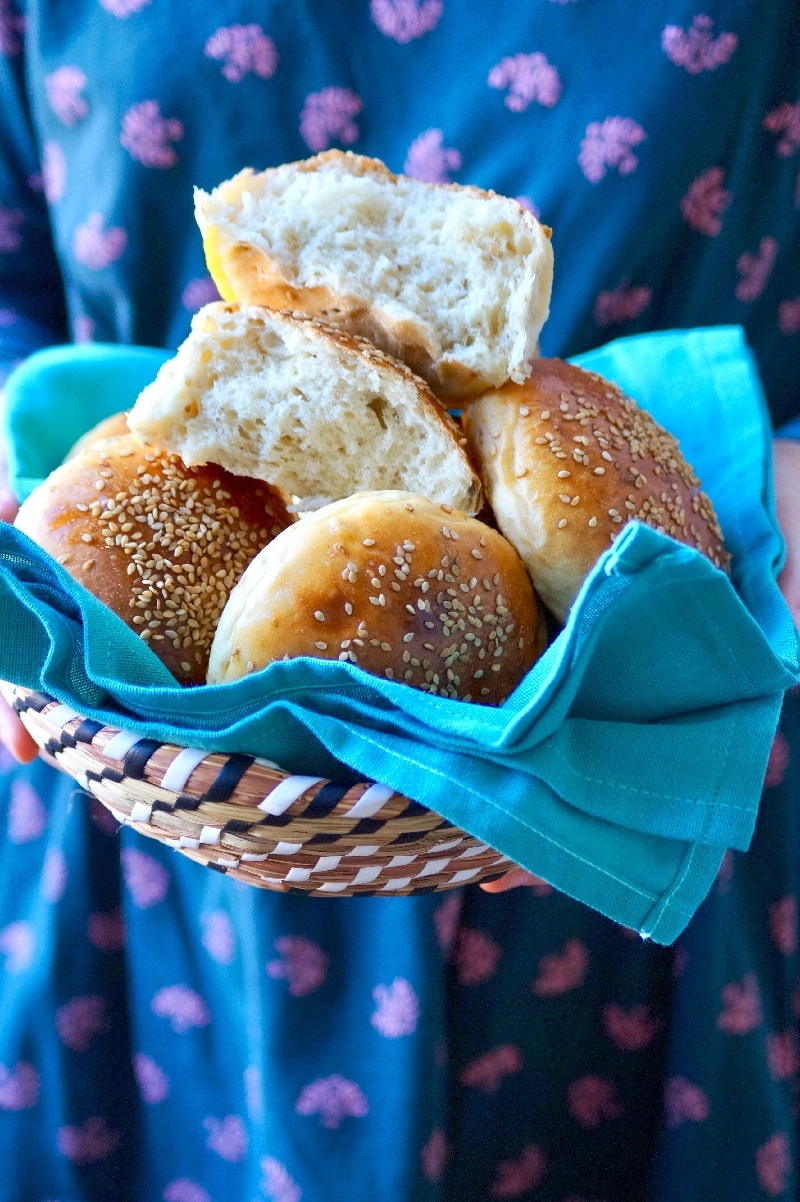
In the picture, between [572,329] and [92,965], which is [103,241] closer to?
[572,329]

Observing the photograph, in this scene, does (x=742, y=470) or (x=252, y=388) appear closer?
(x=252, y=388)

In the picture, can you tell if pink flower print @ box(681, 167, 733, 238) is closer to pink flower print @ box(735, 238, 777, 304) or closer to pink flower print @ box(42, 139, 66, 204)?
pink flower print @ box(735, 238, 777, 304)

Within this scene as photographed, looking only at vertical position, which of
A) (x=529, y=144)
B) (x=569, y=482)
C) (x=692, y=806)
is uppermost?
(x=529, y=144)

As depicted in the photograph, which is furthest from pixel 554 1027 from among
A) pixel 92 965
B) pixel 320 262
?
pixel 320 262

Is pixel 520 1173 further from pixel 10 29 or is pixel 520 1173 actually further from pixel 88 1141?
pixel 10 29

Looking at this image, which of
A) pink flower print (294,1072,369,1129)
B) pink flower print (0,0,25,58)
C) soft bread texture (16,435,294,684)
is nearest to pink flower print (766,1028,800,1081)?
pink flower print (294,1072,369,1129)

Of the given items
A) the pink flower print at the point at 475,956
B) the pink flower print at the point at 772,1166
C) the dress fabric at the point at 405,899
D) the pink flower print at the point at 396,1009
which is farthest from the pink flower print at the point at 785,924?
the pink flower print at the point at 396,1009

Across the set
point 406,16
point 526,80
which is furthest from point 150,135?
point 526,80
